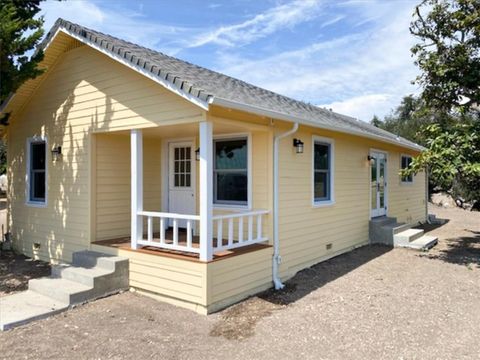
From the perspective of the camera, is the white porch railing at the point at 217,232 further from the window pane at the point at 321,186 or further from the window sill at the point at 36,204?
the window sill at the point at 36,204

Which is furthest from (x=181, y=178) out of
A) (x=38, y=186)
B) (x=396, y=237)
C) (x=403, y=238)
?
(x=403, y=238)

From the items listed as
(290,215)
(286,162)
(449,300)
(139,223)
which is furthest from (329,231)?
(139,223)

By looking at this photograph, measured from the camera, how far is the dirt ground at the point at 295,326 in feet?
13.2

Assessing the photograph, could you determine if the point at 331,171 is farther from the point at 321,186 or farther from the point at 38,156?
the point at 38,156

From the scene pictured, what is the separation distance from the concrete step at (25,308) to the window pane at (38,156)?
3.63 metres

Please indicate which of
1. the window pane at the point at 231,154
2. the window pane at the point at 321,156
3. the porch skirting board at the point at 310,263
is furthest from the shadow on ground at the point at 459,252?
the window pane at the point at 231,154

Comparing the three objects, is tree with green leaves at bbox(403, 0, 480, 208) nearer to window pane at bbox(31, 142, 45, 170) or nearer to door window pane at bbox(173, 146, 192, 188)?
door window pane at bbox(173, 146, 192, 188)

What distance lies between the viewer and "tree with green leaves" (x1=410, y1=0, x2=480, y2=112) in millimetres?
8172

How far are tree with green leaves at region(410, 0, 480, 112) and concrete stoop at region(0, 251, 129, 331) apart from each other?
26.1 ft

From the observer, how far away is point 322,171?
818 cm

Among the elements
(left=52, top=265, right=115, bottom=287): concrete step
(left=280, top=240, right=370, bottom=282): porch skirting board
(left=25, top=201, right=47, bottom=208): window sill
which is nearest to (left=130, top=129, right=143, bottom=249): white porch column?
(left=52, top=265, right=115, bottom=287): concrete step

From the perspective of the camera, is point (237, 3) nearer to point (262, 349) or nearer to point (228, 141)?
point (228, 141)

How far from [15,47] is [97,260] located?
3.91 metres

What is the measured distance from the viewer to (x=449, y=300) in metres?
5.77
